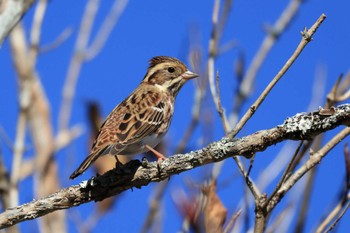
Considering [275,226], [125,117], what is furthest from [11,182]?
[275,226]

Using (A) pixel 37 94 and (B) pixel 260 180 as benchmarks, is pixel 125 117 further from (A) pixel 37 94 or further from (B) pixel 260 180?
(A) pixel 37 94

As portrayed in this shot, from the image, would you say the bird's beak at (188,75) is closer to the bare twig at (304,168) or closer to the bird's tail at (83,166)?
the bird's tail at (83,166)

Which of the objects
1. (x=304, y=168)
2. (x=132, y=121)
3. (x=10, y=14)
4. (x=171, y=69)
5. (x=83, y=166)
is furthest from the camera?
(x=171, y=69)

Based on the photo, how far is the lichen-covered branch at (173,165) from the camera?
4.64 metres

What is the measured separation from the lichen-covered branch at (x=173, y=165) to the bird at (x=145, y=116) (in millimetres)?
273

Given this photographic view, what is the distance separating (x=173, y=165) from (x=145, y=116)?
65.6 inches

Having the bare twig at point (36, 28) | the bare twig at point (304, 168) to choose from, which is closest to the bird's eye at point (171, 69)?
the bare twig at point (36, 28)

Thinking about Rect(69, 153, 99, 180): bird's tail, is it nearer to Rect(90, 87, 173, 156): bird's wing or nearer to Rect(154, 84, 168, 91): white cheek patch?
Rect(90, 87, 173, 156): bird's wing

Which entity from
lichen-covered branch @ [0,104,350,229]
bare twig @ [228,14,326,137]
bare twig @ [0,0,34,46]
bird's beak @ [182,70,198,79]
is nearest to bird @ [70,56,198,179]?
bird's beak @ [182,70,198,79]

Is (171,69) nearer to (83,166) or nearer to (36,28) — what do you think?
(83,166)

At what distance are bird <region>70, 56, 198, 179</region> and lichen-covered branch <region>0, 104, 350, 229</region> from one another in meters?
0.27

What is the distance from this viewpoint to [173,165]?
16.4 ft

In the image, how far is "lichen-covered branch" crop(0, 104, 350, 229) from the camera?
4.64 meters

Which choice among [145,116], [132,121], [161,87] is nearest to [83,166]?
[132,121]
